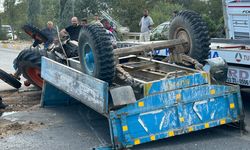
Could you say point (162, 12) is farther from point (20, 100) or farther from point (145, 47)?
point (145, 47)

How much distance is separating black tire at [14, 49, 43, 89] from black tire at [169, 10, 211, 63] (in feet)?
12.7

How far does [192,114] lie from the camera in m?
6.11

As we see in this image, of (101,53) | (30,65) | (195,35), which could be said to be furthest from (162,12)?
(101,53)

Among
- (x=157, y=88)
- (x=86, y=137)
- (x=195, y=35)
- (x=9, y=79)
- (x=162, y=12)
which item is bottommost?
(x=86, y=137)

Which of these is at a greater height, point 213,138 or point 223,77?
point 223,77

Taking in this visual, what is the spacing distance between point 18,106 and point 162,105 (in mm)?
4186

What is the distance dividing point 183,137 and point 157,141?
1.33ft

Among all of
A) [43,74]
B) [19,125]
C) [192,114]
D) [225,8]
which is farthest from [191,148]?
[225,8]

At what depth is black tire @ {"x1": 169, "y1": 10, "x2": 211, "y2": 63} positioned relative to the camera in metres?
7.03

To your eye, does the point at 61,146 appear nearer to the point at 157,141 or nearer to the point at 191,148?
the point at 157,141

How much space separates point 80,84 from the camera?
6590 mm

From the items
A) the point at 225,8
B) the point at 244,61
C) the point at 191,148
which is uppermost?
the point at 225,8

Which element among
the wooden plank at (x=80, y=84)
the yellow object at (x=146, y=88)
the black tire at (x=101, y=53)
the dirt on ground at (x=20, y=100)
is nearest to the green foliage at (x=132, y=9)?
the dirt on ground at (x=20, y=100)

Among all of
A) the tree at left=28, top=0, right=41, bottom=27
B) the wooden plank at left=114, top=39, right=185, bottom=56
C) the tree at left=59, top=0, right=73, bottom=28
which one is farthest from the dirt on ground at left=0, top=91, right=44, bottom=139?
the tree at left=28, top=0, right=41, bottom=27
